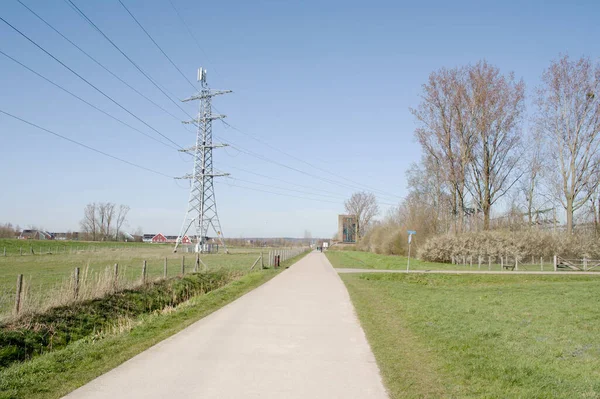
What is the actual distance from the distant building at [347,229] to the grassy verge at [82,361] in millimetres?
103955

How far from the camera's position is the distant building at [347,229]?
4697 inches

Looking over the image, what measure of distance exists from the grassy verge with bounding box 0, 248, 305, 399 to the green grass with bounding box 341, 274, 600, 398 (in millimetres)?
A: 3998

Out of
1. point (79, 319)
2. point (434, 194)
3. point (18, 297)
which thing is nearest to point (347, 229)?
point (434, 194)

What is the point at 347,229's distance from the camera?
128 m

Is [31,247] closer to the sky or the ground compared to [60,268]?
closer to the sky

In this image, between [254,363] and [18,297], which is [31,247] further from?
[254,363]

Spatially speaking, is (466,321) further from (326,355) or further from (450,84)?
(450,84)

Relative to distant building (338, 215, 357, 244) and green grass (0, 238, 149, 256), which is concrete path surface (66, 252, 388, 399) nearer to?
green grass (0, 238, 149, 256)

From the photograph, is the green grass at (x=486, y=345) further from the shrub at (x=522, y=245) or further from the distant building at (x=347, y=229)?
the distant building at (x=347, y=229)

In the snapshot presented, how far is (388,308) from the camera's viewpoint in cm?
1287

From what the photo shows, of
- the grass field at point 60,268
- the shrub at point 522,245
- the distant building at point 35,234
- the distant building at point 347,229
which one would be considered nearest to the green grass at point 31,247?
the grass field at point 60,268

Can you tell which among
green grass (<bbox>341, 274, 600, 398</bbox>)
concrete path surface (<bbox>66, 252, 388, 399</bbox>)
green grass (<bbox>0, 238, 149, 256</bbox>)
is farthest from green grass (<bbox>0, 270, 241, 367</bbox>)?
Answer: green grass (<bbox>0, 238, 149, 256</bbox>)

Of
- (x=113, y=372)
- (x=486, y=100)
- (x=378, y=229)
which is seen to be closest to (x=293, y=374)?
(x=113, y=372)

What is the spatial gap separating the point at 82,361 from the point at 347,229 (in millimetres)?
122068
